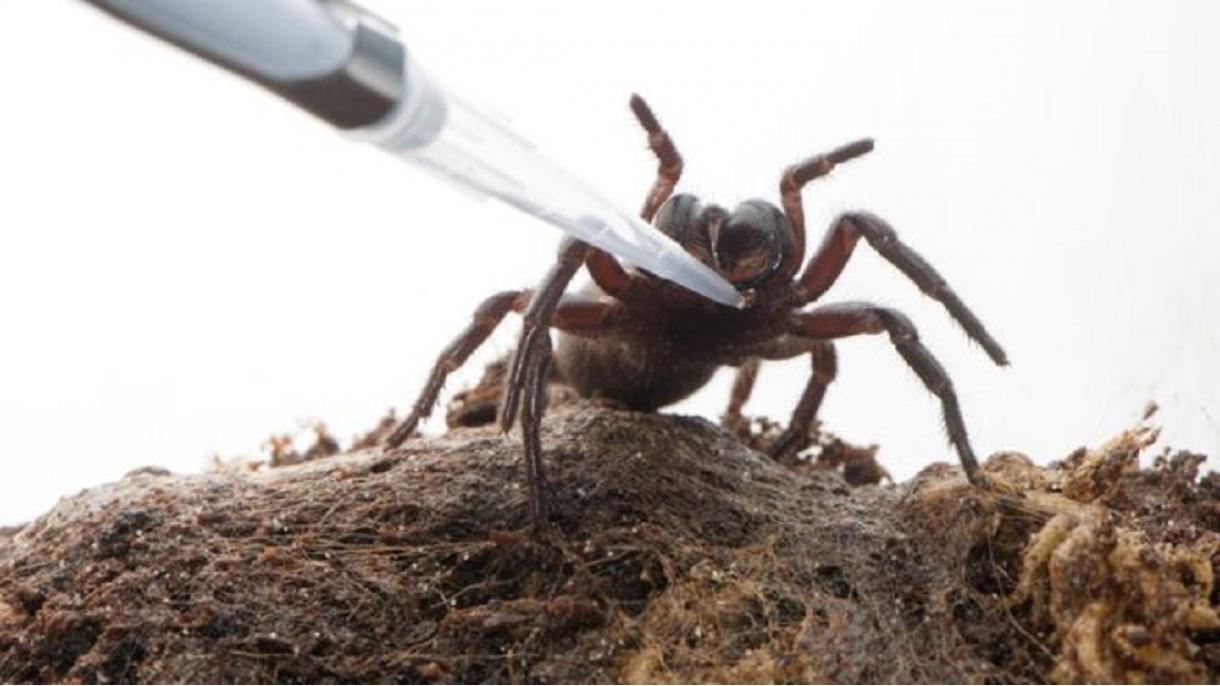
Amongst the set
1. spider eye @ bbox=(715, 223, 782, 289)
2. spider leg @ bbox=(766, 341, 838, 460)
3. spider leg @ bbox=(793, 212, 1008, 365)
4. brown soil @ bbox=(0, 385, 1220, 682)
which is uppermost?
spider leg @ bbox=(793, 212, 1008, 365)

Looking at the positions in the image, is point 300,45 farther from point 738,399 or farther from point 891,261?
point 738,399

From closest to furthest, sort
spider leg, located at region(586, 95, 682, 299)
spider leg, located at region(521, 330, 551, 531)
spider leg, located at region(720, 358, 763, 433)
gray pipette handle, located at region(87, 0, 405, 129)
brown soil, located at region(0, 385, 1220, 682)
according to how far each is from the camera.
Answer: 1. gray pipette handle, located at region(87, 0, 405, 129)
2. brown soil, located at region(0, 385, 1220, 682)
3. spider leg, located at region(521, 330, 551, 531)
4. spider leg, located at region(586, 95, 682, 299)
5. spider leg, located at region(720, 358, 763, 433)

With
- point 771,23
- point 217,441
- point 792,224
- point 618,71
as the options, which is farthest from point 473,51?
point 217,441

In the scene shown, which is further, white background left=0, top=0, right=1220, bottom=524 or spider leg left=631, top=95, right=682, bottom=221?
white background left=0, top=0, right=1220, bottom=524

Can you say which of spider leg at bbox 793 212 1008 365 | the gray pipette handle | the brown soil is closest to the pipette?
the gray pipette handle

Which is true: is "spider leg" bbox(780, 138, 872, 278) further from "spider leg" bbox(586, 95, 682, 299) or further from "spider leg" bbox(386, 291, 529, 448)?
"spider leg" bbox(386, 291, 529, 448)

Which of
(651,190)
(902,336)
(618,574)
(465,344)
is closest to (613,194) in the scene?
(651,190)
